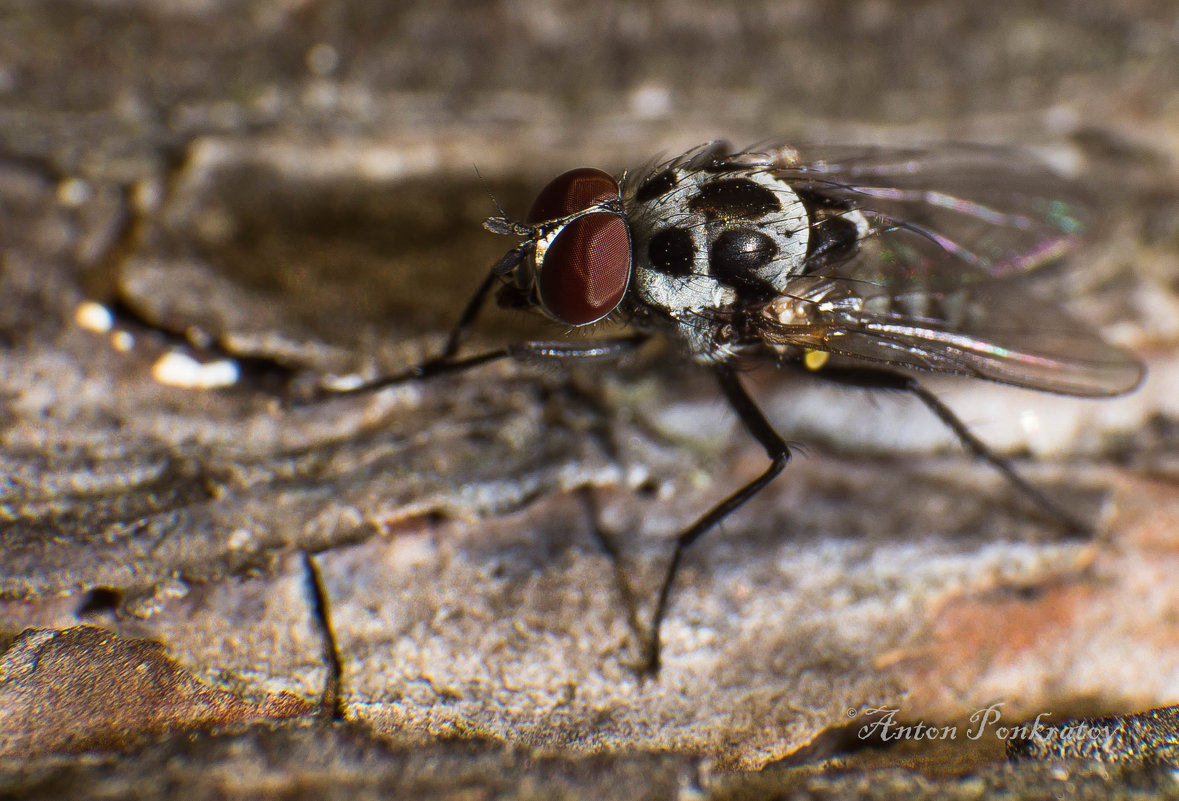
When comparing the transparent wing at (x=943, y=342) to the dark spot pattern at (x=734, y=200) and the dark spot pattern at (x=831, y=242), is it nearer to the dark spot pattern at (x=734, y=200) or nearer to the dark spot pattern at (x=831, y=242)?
the dark spot pattern at (x=831, y=242)

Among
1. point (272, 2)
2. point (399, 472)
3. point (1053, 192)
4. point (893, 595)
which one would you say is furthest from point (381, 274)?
point (1053, 192)

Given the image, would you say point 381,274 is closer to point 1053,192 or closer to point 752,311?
point 752,311

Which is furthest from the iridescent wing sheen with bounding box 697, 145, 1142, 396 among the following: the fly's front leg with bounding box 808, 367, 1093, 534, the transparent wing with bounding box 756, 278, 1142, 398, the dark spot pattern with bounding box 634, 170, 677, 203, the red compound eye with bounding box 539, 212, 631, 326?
the red compound eye with bounding box 539, 212, 631, 326

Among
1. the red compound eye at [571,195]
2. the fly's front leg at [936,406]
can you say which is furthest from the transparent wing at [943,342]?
the red compound eye at [571,195]

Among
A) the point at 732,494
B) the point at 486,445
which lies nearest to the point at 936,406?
the point at 732,494

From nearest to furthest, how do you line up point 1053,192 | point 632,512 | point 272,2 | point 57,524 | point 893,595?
1. point 57,524
2. point 893,595
3. point 632,512
4. point 1053,192
5. point 272,2

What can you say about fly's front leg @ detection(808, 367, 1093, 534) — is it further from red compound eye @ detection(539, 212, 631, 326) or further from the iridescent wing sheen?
red compound eye @ detection(539, 212, 631, 326)

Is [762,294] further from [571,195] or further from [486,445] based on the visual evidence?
[486,445]
